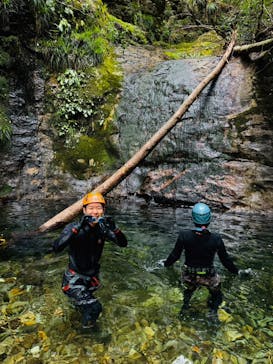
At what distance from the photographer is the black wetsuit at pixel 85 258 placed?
3979 mm

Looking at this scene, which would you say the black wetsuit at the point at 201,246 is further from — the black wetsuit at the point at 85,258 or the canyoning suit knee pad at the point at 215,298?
the black wetsuit at the point at 85,258

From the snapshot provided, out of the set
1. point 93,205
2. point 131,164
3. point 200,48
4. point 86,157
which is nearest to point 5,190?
point 86,157

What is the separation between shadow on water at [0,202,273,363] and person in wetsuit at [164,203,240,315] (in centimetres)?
49

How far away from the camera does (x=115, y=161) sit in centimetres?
1091

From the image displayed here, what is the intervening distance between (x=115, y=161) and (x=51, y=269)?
5.55 metres

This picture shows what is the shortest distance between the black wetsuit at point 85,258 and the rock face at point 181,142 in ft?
18.8

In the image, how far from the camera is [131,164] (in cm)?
791

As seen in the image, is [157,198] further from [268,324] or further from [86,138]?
[268,324]

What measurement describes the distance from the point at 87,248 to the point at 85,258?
139 millimetres

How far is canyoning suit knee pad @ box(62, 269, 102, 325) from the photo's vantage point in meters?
4.03

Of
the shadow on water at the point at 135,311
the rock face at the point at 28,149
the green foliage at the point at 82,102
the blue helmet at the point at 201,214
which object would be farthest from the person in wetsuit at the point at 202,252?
the green foliage at the point at 82,102

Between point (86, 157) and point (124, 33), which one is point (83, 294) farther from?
point (124, 33)

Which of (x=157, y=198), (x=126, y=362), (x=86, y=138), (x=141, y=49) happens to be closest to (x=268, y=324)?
(x=126, y=362)

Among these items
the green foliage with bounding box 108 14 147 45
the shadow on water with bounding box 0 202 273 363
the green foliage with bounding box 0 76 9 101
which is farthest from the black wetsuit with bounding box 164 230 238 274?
the green foliage with bounding box 108 14 147 45
